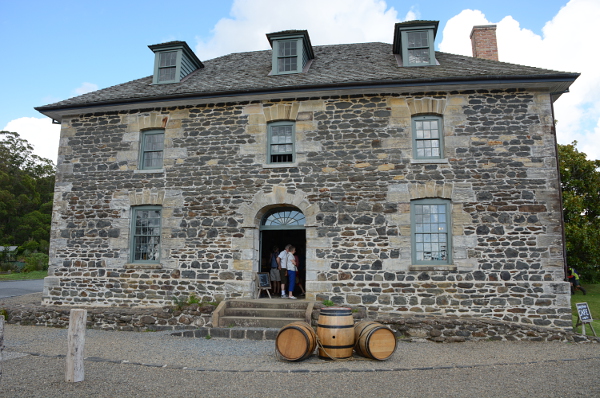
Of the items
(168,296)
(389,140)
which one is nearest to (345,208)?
(389,140)

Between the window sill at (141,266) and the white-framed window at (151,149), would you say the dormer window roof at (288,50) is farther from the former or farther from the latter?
the window sill at (141,266)

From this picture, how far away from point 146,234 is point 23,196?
34.8m

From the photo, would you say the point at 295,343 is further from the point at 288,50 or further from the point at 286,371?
the point at 288,50

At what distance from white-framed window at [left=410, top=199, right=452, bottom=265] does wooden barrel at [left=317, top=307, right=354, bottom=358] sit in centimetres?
376

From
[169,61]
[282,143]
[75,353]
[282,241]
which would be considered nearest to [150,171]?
[282,143]

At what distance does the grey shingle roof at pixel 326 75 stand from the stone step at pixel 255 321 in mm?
5896

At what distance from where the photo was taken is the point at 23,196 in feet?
129

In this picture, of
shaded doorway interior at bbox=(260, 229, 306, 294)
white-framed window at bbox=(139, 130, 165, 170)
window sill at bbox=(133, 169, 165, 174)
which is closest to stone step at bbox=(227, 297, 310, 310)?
shaded doorway interior at bbox=(260, 229, 306, 294)

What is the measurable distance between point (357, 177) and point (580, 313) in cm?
598

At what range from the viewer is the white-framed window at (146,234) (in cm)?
1187

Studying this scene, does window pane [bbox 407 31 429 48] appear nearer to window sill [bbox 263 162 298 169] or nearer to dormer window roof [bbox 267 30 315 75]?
dormer window roof [bbox 267 30 315 75]

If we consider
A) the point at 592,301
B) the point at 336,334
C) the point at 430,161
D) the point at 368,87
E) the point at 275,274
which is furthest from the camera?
the point at 592,301

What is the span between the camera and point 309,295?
10703 mm

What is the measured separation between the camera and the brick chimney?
14031 millimetres
